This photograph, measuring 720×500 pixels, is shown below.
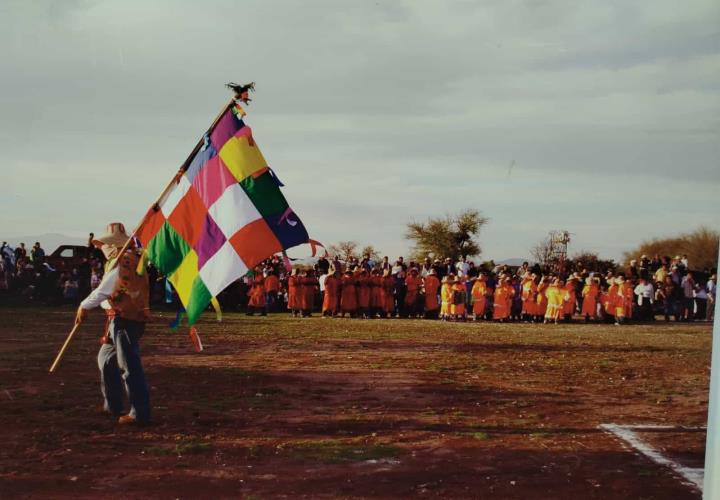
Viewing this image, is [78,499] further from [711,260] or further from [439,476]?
[711,260]

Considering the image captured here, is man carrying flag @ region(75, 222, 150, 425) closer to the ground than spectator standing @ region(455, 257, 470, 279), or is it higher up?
closer to the ground

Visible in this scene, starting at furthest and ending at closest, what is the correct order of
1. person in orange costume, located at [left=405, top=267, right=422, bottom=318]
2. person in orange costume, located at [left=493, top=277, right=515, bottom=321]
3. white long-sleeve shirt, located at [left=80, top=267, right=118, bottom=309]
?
person in orange costume, located at [left=405, top=267, right=422, bottom=318] → person in orange costume, located at [left=493, top=277, right=515, bottom=321] → white long-sleeve shirt, located at [left=80, top=267, right=118, bottom=309]

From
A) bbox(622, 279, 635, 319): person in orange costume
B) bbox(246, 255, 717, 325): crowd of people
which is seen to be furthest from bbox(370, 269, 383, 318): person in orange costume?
bbox(622, 279, 635, 319): person in orange costume

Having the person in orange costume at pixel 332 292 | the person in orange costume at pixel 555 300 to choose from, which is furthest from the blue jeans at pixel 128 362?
the person in orange costume at pixel 555 300

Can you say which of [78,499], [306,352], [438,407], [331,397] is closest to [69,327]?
[306,352]

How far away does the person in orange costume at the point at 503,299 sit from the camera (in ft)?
72.8

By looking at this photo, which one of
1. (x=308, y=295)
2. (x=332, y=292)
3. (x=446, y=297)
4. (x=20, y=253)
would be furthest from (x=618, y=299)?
(x=20, y=253)

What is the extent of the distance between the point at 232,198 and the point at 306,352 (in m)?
5.64

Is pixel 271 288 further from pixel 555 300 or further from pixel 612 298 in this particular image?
pixel 612 298

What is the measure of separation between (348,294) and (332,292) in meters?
0.47

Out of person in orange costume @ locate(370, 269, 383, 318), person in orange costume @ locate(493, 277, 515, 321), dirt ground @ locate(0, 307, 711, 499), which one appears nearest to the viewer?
dirt ground @ locate(0, 307, 711, 499)

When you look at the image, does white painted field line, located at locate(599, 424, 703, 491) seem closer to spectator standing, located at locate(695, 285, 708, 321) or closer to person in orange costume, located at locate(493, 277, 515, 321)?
person in orange costume, located at locate(493, 277, 515, 321)

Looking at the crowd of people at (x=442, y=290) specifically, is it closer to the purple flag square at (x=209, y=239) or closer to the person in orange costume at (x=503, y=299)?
the person in orange costume at (x=503, y=299)

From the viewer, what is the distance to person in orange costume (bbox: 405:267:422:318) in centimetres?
2300
